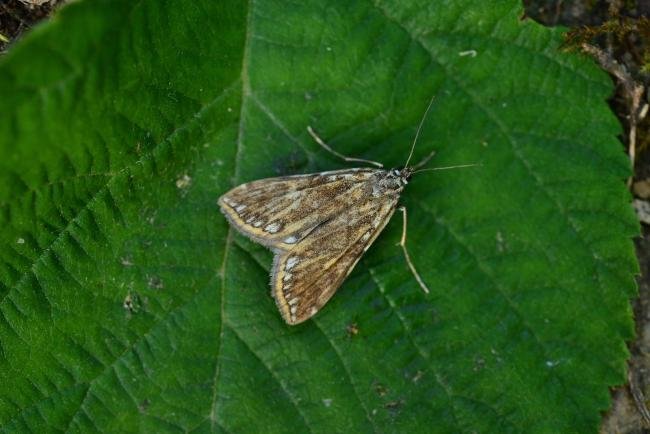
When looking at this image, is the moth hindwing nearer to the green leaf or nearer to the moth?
the moth

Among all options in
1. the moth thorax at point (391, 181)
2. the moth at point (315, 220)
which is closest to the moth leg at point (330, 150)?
the moth at point (315, 220)

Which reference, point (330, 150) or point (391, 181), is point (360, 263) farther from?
point (330, 150)

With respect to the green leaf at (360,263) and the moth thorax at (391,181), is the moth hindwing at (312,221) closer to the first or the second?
the moth thorax at (391,181)

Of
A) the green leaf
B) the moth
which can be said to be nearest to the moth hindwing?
the moth

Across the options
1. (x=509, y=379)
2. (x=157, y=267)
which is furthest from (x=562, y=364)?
(x=157, y=267)

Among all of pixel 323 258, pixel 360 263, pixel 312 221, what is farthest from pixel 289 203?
pixel 360 263

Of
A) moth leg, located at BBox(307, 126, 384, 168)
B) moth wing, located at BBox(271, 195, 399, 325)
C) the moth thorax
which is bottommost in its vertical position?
moth wing, located at BBox(271, 195, 399, 325)
